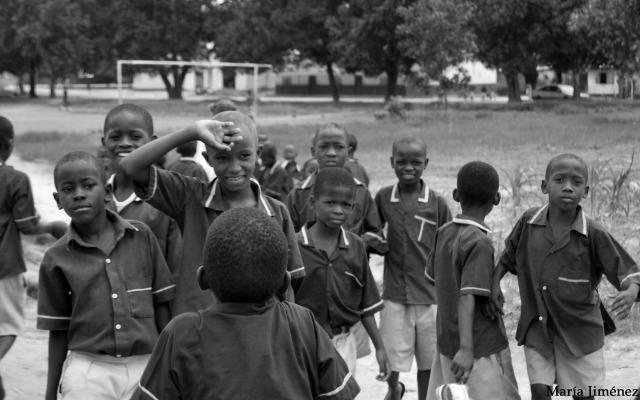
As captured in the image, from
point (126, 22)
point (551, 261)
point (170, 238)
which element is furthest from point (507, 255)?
point (126, 22)

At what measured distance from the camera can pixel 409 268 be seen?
482 centimetres

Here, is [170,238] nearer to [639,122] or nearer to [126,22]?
[639,122]

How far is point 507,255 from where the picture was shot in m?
3.99

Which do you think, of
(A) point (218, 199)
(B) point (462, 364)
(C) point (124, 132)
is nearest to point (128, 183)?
(C) point (124, 132)

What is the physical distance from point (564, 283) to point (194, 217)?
1.62 meters

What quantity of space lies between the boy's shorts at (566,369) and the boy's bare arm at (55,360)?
199 centimetres

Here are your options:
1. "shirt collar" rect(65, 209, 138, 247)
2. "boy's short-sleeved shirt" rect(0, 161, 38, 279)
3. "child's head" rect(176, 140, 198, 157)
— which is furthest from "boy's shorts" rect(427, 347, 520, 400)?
"boy's short-sleeved shirt" rect(0, 161, 38, 279)

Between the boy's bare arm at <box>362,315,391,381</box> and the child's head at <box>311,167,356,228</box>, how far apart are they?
1.51 ft

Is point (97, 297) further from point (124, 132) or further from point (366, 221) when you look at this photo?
point (366, 221)

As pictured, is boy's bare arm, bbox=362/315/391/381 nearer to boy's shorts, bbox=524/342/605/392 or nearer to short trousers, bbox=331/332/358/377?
short trousers, bbox=331/332/358/377

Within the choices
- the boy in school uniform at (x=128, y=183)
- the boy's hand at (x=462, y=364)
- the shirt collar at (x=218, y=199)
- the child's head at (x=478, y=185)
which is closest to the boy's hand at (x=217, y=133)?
the shirt collar at (x=218, y=199)

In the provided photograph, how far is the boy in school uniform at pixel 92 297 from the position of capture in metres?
3.18

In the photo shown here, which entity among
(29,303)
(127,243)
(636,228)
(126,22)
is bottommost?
(29,303)

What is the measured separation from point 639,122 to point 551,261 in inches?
718
